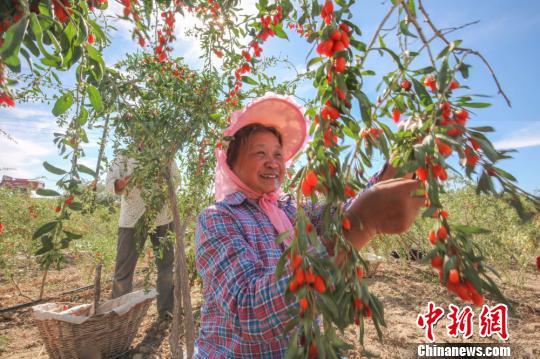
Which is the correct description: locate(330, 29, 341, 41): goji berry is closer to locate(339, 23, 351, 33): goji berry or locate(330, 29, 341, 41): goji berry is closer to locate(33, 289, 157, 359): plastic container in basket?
locate(339, 23, 351, 33): goji berry

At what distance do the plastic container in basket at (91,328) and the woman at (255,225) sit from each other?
1.67 meters

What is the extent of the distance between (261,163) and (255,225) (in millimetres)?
282

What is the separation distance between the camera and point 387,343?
3182mm

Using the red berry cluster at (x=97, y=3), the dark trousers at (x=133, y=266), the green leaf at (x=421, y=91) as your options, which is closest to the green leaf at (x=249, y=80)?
the red berry cluster at (x=97, y=3)

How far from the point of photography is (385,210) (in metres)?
0.80

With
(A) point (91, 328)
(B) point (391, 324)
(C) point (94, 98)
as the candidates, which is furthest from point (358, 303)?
(B) point (391, 324)

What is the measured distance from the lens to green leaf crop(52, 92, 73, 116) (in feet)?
2.93

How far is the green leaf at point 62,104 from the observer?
35.2 inches

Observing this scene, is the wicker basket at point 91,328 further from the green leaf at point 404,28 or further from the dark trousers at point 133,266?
the green leaf at point 404,28

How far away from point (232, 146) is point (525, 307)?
13.6ft

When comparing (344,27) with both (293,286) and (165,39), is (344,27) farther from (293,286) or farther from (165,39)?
(165,39)

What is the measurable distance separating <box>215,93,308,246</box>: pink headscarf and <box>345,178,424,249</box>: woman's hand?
0.62 m

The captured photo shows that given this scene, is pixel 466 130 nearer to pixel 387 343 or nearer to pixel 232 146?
pixel 232 146

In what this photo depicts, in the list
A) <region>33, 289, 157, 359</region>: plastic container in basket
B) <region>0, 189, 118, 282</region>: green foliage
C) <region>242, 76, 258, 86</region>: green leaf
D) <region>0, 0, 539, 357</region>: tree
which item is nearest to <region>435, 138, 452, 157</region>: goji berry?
<region>0, 0, 539, 357</region>: tree
